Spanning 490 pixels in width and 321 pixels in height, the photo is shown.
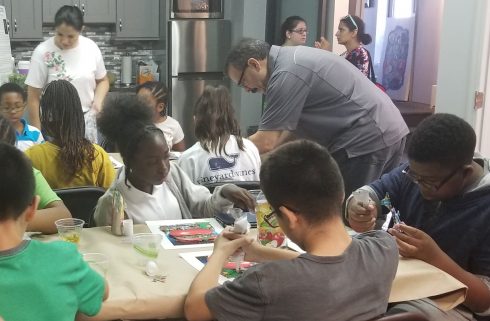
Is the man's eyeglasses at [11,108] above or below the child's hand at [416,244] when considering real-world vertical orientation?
above

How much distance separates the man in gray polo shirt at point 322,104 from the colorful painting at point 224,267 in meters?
1.21

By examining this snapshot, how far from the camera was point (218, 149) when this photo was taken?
3.16 meters

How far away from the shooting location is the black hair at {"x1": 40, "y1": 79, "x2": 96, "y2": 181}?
9.32 feet

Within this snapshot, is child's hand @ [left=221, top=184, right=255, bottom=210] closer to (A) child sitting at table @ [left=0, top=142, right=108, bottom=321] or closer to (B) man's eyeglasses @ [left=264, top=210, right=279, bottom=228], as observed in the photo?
(B) man's eyeglasses @ [left=264, top=210, right=279, bottom=228]

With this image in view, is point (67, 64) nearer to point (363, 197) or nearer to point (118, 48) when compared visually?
point (118, 48)

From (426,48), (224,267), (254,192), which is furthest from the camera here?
(426,48)

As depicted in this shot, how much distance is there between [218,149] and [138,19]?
399 centimetres

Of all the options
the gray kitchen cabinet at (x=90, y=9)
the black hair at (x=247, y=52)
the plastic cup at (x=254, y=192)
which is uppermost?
the gray kitchen cabinet at (x=90, y=9)

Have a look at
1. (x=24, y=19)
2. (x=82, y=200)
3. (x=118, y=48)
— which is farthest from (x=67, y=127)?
→ (x=118, y=48)

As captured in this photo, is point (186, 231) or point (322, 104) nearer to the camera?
point (186, 231)

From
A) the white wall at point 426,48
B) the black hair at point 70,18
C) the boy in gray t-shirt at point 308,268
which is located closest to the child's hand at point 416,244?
the boy in gray t-shirt at point 308,268

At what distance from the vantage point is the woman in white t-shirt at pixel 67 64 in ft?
15.4

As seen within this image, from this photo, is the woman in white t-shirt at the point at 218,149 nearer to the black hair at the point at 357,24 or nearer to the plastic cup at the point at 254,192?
the plastic cup at the point at 254,192

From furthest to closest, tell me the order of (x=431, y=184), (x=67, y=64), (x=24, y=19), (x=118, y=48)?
(x=118, y=48) < (x=24, y=19) < (x=67, y=64) < (x=431, y=184)
